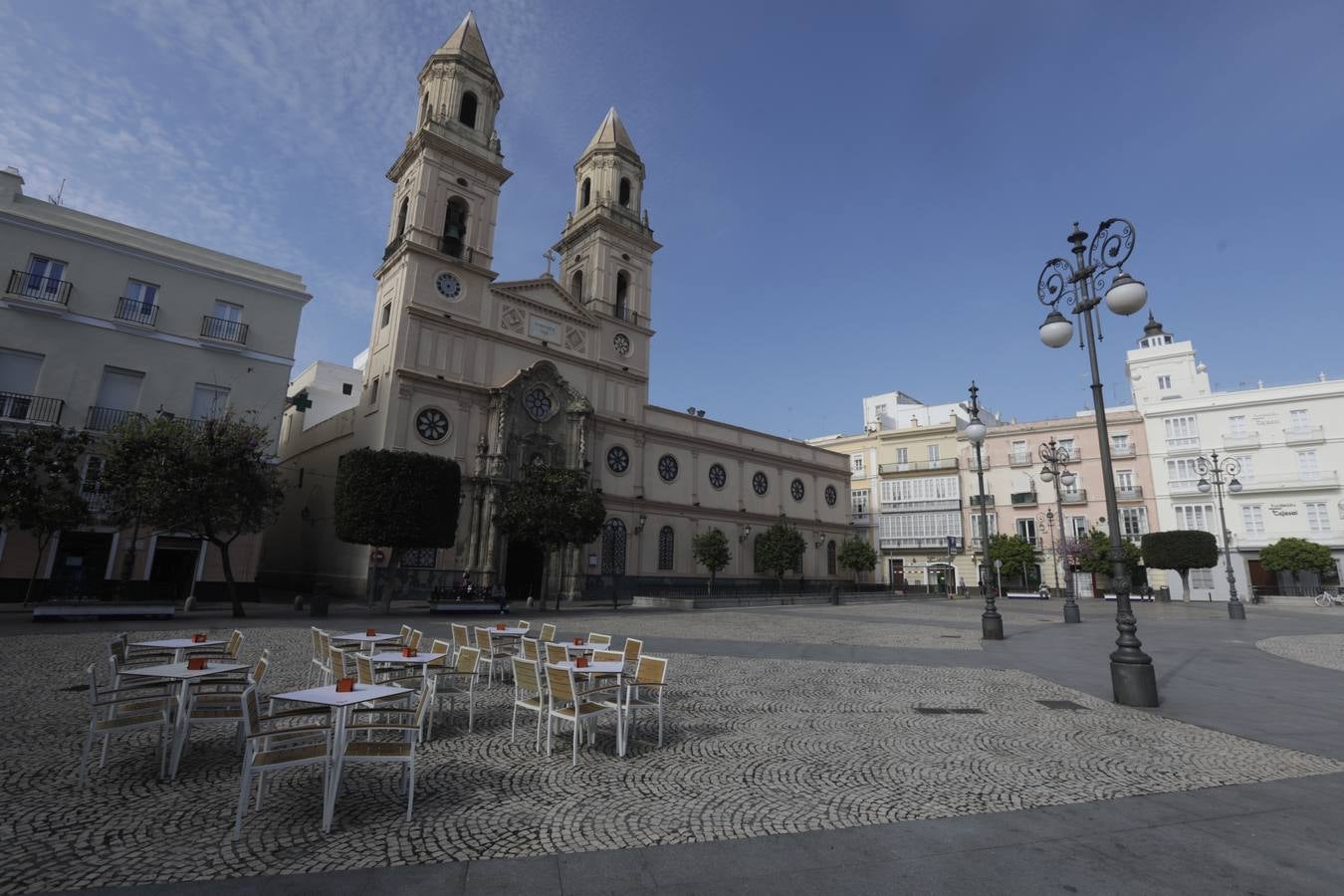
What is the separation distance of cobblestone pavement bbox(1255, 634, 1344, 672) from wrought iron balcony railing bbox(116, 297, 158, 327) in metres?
32.4

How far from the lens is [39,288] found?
20.2 meters

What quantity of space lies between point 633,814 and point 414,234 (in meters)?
28.9

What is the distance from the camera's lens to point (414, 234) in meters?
28.4

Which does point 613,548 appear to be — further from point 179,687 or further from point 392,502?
point 179,687

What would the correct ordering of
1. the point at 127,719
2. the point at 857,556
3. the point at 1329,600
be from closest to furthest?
1. the point at 127,719
2. the point at 1329,600
3. the point at 857,556

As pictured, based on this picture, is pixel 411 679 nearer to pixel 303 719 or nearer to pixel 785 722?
pixel 303 719

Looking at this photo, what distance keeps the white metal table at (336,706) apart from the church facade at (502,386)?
19233 mm

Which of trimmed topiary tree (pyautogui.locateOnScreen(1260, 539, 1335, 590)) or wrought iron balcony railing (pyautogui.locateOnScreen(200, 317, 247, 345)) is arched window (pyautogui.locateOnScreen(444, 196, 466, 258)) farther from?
trimmed topiary tree (pyautogui.locateOnScreen(1260, 539, 1335, 590))

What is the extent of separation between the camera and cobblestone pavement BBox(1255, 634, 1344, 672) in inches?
492

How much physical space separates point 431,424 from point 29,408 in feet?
39.9

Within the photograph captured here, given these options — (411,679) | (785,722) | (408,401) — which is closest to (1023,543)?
(408,401)

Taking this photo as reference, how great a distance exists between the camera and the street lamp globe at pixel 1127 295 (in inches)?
309

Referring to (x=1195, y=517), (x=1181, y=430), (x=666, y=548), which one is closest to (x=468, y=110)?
(x=666, y=548)

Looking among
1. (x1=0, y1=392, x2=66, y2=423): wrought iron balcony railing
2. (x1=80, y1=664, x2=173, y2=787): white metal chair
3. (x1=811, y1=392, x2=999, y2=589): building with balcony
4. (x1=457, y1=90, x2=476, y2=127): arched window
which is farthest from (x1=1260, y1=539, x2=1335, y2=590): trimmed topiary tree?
(x1=0, y1=392, x2=66, y2=423): wrought iron balcony railing
